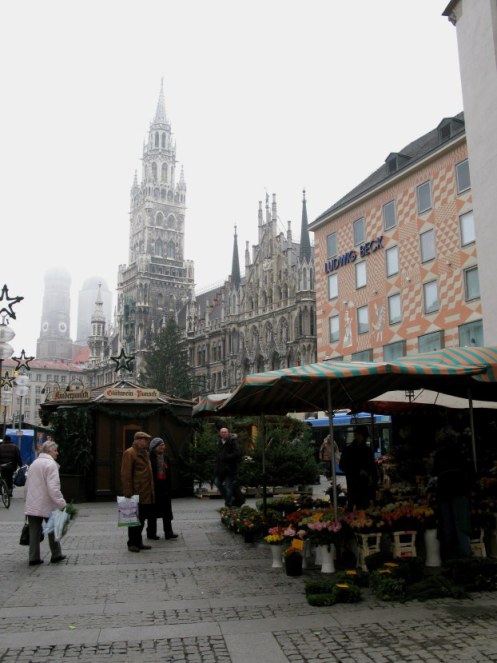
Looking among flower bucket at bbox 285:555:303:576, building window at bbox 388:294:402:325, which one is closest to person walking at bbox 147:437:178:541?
flower bucket at bbox 285:555:303:576

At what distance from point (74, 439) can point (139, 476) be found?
872cm

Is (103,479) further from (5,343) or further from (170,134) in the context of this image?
(170,134)

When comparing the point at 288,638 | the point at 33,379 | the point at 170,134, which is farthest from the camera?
the point at 33,379

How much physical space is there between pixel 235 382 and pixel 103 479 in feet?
168

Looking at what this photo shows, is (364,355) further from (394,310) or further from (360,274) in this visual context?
(360,274)

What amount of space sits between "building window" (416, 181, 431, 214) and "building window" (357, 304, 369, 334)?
6625mm

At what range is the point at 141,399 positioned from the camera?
782 inches

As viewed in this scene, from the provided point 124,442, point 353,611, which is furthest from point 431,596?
point 124,442

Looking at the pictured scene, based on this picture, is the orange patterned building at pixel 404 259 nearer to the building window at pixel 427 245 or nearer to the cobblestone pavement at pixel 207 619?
the building window at pixel 427 245

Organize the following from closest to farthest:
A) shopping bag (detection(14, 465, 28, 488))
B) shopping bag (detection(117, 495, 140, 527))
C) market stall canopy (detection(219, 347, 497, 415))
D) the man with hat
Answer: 1. market stall canopy (detection(219, 347, 497, 415))
2. shopping bag (detection(117, 495, 140, 527))
3. the man with hat
4. shopping bag (detection(14, 465, 28, 488))

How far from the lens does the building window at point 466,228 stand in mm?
31859

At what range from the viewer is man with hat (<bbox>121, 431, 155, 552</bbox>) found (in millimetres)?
10891

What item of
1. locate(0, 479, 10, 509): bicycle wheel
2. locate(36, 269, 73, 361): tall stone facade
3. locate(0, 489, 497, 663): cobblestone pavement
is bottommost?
locate(0, 489, 497, 663): cobblestone pavement

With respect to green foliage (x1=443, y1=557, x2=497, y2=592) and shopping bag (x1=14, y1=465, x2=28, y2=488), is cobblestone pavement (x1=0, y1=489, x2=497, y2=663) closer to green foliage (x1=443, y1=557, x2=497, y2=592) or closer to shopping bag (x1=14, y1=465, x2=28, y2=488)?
green foliage (x1=443, y1=557, x2=497, y2=592)
